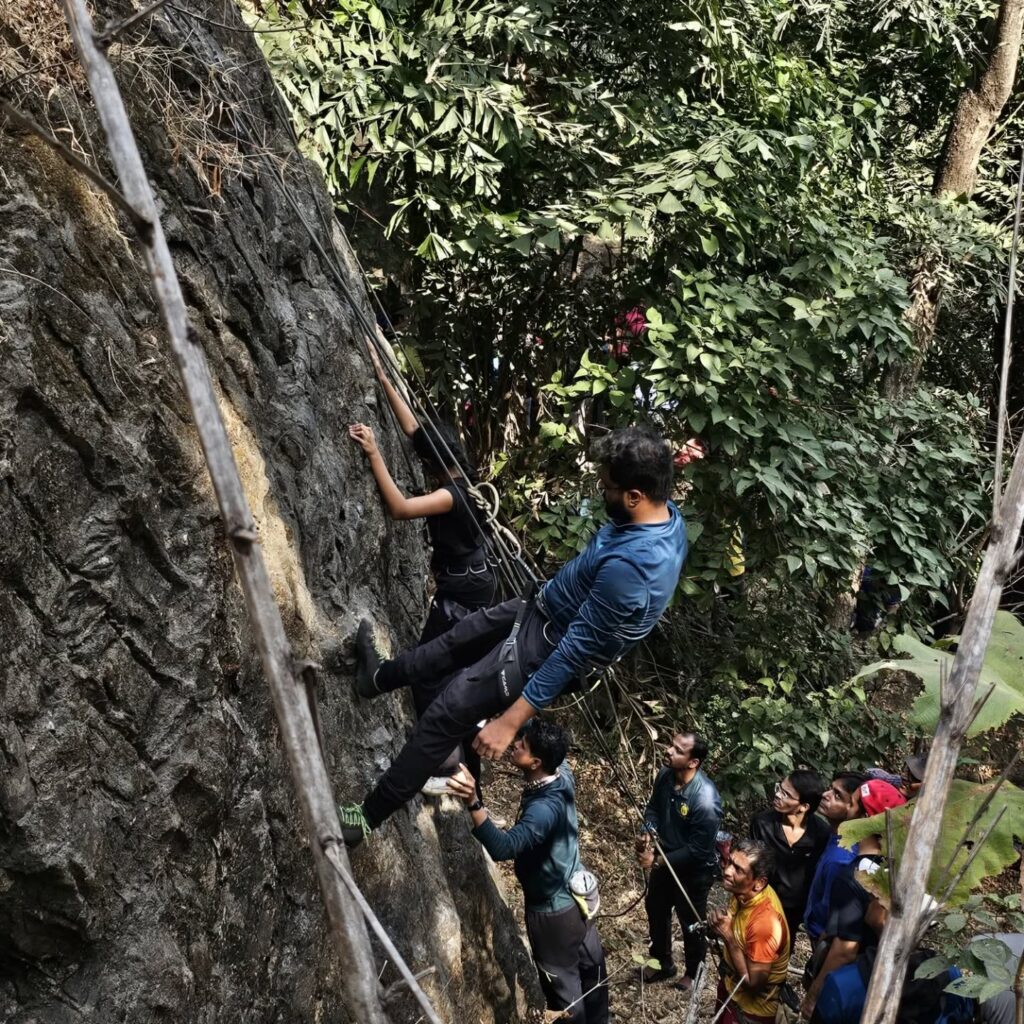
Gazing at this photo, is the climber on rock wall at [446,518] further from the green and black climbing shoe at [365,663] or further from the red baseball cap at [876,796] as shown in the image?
the red baseball cap at [876,796]

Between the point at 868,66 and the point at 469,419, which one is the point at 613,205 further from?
the point at 868,66

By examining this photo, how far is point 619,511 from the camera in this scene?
11.7ft

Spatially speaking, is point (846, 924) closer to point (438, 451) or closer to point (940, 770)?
point (438, 451)

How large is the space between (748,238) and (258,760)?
15.0 feet

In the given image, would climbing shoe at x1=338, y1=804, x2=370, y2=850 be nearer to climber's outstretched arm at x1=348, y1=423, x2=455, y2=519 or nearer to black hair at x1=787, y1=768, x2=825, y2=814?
climber's outstretched arm at x1=348, y1=423, x2=455, y2=519

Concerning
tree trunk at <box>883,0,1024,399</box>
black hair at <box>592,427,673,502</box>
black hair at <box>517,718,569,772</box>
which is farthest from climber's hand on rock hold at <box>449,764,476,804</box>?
tree trunk at <box>883,0,1024,399</box>

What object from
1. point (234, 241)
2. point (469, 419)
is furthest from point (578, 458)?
point (234, 241)

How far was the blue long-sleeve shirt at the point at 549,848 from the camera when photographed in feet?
14.3

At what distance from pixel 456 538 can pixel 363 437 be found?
63 centimetres

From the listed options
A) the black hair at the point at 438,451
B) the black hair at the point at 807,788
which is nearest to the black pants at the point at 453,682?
the black hair at the point at 438,451

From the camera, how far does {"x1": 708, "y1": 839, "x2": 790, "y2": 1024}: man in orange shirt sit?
427 centimetres

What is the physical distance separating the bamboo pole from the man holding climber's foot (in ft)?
8.13

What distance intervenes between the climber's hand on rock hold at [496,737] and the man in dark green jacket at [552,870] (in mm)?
938

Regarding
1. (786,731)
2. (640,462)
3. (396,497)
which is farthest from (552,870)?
(786,731)
